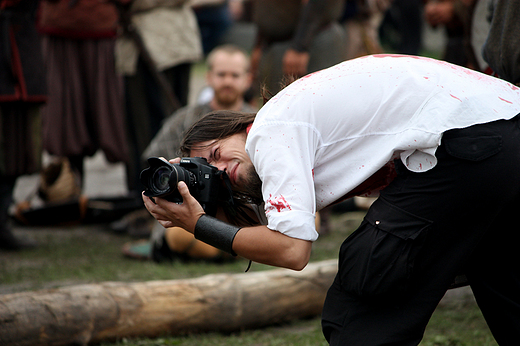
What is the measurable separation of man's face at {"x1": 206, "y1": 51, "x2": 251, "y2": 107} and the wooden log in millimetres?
1420

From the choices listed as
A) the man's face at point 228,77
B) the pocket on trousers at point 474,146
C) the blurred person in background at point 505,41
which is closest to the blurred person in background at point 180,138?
the man's face at point 228,77

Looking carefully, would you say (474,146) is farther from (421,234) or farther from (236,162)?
(236,162)

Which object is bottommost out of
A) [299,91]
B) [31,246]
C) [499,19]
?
[31,246]

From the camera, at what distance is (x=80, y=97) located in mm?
4250

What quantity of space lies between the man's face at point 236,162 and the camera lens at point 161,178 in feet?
0.51

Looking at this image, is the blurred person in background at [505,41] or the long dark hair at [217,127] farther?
the blurred person in background at [505,41]

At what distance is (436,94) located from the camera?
153 centimetres

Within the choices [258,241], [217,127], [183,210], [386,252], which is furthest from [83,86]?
[386,252]

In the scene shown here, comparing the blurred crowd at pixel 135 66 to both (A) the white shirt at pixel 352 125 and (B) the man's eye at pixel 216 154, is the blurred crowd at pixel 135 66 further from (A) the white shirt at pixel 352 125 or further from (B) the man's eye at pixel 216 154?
(A) the white shirt at pixel 352 125

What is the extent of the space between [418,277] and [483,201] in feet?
0.85

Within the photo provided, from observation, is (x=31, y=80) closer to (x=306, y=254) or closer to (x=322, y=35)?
(x=322, y=35)

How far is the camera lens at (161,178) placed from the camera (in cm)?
164

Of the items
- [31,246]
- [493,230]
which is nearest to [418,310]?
[493,230]

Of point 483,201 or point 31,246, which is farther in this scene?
point 31,246
